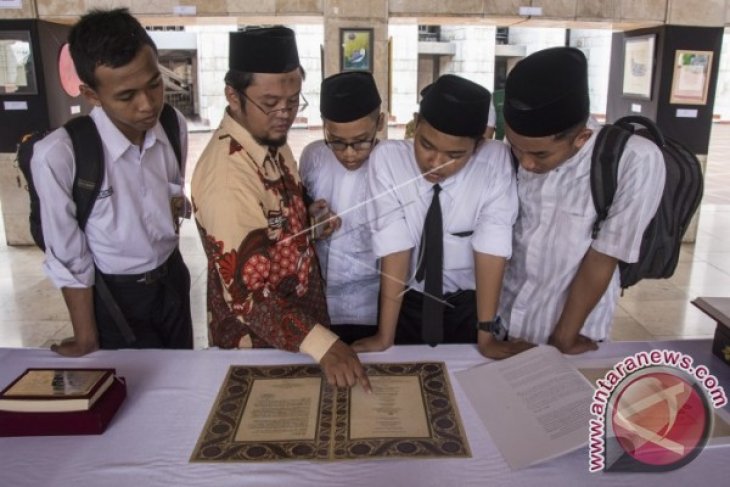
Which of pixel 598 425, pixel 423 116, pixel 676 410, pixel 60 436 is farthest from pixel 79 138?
pixel 676 410

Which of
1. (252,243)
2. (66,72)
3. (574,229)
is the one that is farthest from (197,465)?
(66,72)

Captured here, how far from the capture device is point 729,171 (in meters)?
10.8

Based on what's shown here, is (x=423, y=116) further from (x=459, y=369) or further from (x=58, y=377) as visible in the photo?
(x=58, y=377)

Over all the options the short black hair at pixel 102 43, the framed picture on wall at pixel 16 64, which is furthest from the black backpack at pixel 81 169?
the framed picture on wall at pixel 16 64

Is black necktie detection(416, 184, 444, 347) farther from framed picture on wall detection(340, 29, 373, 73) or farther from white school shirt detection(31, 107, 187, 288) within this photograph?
framed picture on wall detection(340, 29, 373, 73)

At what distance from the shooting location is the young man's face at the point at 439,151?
1.69 metres

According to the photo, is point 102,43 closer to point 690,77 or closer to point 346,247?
point 346,247

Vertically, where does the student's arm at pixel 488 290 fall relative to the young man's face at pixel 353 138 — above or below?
below

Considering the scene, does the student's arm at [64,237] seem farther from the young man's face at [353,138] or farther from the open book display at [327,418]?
the young man's face at [353,138]

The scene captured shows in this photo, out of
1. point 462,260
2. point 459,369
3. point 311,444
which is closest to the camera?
point 311,444

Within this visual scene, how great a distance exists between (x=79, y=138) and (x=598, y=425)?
1667 mm

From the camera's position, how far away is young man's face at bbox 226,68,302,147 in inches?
65.3

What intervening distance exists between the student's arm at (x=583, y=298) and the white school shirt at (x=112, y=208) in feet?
4.56

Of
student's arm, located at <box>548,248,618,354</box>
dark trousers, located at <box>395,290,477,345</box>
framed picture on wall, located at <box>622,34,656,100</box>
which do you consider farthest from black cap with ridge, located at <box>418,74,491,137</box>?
framed picture on wall, located at <box>622,34,656,100</box>
